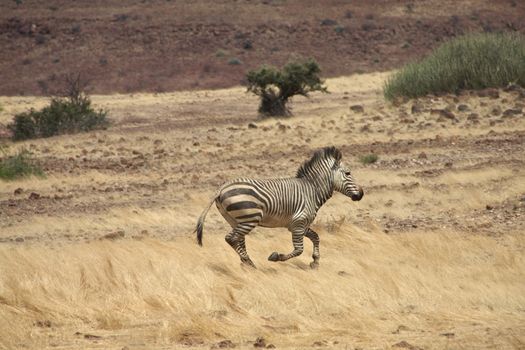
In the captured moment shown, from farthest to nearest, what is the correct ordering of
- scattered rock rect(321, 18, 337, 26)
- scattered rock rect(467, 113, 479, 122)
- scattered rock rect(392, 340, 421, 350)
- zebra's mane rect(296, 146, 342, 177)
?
scattered rock rect(321, 18, 337, 26)
scattered rock rect(467, 113, 479, 122)
zebra's mane rect(296, 146, 342, 177)
scattered rock rect(392, 340, 421, 350)

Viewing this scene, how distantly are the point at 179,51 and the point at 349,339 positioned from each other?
5533 centimetres

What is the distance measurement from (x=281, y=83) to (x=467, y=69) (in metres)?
6.36

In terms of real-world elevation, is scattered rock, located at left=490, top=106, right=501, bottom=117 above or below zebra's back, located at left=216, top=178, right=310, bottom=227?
below

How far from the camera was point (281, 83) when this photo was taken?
1233 inches

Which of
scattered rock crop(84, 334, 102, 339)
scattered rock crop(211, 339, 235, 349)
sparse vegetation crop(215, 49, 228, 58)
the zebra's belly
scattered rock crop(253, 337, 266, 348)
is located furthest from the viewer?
sparse vegetation crop(215, 49, 228, 58)

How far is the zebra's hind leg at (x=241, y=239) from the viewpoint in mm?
10836

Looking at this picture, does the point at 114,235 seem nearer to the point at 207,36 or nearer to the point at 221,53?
the point at 221,53

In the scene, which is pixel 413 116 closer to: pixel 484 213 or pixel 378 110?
pixel 378 110

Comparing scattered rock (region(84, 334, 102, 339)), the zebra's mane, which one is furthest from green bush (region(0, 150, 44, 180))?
scattered rock (region(84, 334, 102, 339))

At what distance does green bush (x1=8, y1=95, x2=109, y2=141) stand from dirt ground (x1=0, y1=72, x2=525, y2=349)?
89.1 inches

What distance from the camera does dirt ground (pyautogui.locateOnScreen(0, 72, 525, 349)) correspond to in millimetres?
8688

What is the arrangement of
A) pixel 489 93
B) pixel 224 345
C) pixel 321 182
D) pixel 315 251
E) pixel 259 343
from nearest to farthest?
1. pixel 259 343
2. pixel 224 345
3. pixel 315 251
4. pixel 321 182
5. pixel 489 93

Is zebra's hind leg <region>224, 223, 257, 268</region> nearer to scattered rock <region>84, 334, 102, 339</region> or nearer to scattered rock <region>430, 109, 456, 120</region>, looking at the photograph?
scattered rock <region>84, 334, 102, 339</region>

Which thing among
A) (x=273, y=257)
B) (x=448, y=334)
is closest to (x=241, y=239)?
(x=273, y=257)
